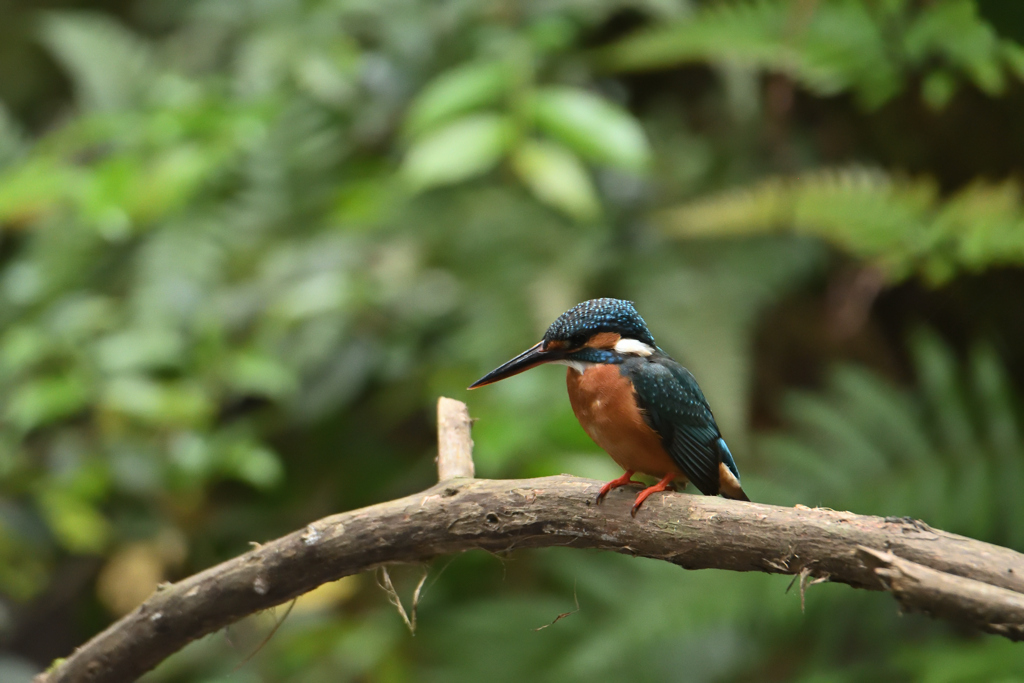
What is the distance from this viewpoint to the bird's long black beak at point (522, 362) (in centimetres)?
99

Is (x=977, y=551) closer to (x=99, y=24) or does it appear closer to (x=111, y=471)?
(x=111, y=471)

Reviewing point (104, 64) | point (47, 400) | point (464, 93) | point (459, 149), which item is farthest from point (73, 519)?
point (104, 64)

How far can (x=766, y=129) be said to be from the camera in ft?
8.48

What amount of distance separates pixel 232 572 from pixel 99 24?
268 centimetres

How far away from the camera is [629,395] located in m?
1.03

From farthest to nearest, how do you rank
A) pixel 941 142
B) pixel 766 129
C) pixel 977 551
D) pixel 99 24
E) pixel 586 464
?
pixel 99 24 < pixel 766 129 < pixel 941 142 < pixel 586 464 < pixel 977 551

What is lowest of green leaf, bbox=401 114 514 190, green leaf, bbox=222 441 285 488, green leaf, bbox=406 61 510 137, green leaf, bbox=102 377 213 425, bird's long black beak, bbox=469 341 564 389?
bird's long black beak, bbox=469 341 564 389

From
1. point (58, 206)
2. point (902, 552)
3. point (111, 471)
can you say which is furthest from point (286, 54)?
point (902, 552)

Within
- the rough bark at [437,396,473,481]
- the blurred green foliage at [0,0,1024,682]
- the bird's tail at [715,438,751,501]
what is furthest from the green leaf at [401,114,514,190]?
the bird's tail at [715,438,751,501]

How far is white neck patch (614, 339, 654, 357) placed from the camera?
1059mm

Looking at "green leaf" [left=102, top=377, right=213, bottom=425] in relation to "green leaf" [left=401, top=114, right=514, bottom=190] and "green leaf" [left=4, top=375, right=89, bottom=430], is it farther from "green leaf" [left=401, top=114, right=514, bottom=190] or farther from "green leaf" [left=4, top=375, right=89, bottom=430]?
"green leaf" [left=401, top=114, right=514, bottom=190]

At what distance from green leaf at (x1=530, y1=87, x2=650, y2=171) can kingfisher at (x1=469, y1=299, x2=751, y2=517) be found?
3.55ft

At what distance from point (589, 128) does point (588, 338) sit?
46.2 inches

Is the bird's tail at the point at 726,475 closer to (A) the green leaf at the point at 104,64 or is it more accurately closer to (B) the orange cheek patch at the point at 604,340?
(B) the orange cheek patch at the point at 604,340
